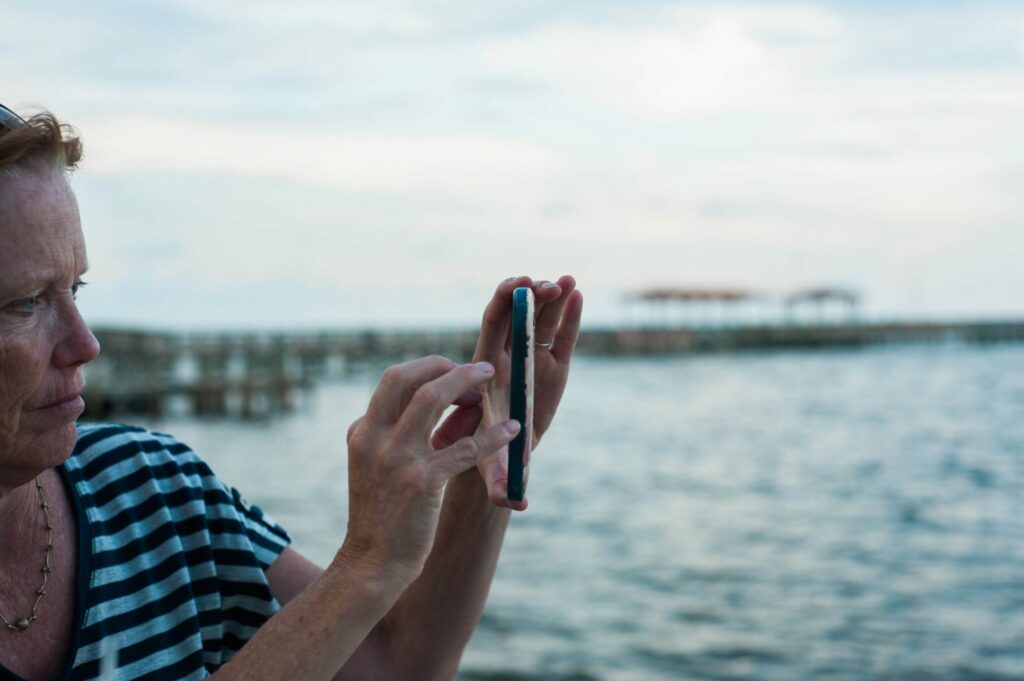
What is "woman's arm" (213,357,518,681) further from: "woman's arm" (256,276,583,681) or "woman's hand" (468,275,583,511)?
"woman's arm" (256,276,583,681)

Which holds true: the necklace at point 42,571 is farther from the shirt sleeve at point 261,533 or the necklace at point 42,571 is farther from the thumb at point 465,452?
the thumb at point 465,452

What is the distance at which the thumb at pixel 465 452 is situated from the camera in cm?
108

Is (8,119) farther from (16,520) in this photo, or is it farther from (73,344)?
(16,520)

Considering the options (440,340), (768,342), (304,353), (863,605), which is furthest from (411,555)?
(768,342)

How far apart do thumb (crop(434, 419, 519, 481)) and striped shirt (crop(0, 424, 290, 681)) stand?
51cm

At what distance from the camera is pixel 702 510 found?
43.8ft

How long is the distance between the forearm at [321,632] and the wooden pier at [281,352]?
1516 centimetres

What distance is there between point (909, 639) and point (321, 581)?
7220 millimetres

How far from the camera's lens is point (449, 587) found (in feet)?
4.90

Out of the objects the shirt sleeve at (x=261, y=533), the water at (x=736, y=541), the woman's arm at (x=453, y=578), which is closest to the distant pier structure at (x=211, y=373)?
the water at (x=736, y=541)

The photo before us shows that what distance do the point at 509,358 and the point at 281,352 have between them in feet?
84.8

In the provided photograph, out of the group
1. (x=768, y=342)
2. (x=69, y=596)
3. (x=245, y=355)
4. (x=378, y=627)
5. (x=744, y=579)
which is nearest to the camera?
(x=69, y=596)

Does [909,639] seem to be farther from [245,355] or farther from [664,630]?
[245,355]

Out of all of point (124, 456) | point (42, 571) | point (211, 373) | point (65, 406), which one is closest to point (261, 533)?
point (124, 456)
